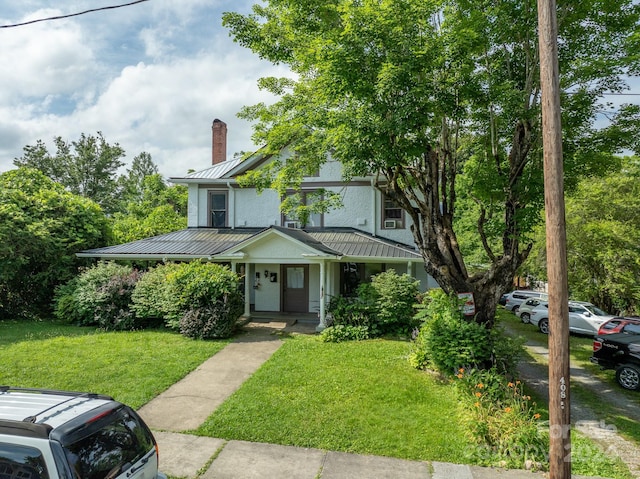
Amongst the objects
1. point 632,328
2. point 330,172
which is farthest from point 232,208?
point 632,328

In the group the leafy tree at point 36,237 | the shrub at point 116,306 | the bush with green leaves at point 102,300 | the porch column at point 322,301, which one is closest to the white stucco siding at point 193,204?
the leafy tree at point 36,237

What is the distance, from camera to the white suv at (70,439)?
2973 millimetres

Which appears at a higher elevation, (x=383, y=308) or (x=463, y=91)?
(x=463, y=91)

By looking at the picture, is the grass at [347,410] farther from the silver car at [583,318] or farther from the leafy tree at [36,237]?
the leafy tree at [36,237]

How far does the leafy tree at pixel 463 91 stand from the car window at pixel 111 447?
6849 mm

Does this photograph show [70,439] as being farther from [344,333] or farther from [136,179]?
[136,179]

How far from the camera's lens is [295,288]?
17.1 meters

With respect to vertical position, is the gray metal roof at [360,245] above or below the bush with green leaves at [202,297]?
above

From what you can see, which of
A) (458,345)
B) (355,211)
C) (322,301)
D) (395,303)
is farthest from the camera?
(355,211)

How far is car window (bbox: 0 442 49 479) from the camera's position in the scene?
2.94 m

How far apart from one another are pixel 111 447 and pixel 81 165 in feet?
155

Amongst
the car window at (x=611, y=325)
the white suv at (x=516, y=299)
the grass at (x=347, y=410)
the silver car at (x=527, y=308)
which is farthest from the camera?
the white suv at (x=516, y=299)

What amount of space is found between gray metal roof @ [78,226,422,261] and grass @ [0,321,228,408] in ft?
11.3

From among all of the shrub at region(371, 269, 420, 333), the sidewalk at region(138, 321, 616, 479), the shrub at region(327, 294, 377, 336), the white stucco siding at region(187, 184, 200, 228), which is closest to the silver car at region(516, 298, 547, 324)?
the shrub at region(371, 269, 420, 333)
